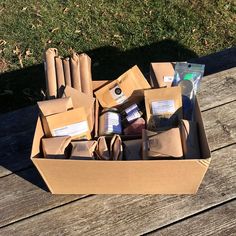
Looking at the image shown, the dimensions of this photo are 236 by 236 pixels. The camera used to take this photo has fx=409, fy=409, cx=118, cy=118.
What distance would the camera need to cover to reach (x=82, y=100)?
136 cm

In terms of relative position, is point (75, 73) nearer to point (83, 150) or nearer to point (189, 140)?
point (83, 150)

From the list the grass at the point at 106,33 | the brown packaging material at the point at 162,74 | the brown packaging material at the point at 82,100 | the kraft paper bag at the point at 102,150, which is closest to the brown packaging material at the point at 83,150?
the kraft paper bag at the point at 102,150

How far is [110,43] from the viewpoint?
2707 millimetres

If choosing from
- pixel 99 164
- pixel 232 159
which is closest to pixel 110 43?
pixel 232 159

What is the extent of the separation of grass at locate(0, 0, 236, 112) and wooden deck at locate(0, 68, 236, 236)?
117 cm

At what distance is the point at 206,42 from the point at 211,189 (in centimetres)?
159

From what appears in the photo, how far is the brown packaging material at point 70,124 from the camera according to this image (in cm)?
127

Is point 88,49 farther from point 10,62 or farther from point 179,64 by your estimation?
point 179,64

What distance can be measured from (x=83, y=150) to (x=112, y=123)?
0.63 ft

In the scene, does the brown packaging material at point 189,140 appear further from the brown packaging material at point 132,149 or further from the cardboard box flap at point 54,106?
the cardboard box flap at point 54,106

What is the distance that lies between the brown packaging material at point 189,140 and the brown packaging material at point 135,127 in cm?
18

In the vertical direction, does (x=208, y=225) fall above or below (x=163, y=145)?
below

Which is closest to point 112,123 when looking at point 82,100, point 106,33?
point 82,100

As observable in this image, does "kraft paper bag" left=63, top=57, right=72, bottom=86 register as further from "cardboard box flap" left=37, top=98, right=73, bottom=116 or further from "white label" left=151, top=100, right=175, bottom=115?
"white label" left=151, top=100, right=175, bottom=115
